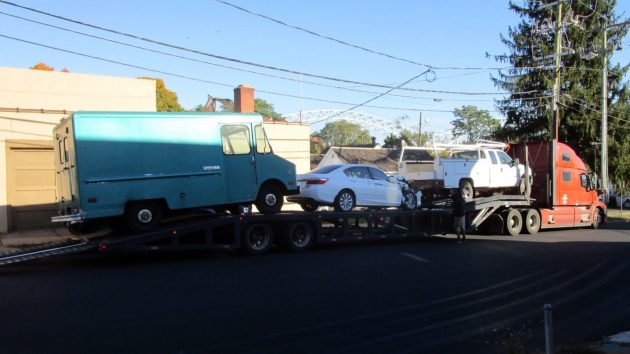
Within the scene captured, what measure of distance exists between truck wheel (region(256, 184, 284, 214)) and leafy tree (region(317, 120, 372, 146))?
99315 millimetres

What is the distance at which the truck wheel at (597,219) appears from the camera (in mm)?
23312

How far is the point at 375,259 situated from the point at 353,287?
3.62 meters

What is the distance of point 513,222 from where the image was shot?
2023 centimetres

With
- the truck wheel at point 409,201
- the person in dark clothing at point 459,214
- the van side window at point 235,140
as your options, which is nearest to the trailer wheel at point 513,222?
the person in dark clothing at point 459,214

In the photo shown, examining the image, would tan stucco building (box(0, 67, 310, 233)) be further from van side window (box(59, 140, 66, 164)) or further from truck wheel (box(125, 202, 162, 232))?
truck wheel (box(125, 202, 162, 232))

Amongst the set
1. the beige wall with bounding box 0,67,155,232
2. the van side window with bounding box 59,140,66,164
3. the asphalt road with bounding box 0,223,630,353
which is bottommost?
the asphalt road with bounding box 0,223,630,353

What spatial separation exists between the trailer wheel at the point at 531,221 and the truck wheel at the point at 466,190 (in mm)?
3278

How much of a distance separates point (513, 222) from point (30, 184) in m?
16.4

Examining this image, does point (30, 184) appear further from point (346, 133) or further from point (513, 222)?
point (346, 133)

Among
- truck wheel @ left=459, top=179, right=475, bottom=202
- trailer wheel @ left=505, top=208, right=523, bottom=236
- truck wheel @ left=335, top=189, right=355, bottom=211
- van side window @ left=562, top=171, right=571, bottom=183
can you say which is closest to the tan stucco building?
truck wheel @ left=335, top=189, right=355, bottom=211

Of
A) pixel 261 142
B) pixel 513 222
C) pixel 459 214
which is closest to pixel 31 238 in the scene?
pixel 261 142

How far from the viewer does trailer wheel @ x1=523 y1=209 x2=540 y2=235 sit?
67.5 feet

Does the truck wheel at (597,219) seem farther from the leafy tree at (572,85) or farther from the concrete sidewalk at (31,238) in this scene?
the concrete sidewalk at (31,238)

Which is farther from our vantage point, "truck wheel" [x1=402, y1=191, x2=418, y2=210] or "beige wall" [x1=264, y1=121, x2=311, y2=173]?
"beige wall" [x1=264, y1=121, x2=311, y2=173]
